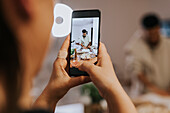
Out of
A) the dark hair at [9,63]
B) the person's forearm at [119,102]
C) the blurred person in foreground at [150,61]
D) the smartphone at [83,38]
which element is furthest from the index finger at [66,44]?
the blurred person in foreground at [150,61]

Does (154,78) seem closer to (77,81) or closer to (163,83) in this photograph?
(163,83)

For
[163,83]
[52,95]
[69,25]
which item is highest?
[69,25]

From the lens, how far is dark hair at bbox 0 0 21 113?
18cm

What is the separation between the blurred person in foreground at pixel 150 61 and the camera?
185 cm

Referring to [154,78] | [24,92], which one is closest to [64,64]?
[24,92]

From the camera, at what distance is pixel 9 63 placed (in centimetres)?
18

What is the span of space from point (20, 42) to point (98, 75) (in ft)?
0.66

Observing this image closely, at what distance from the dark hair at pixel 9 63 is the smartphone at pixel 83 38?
225mm

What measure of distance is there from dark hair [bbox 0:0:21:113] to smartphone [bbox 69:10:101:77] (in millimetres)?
225

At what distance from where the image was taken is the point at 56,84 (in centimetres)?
40

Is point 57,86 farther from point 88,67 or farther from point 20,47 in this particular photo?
point 20,47

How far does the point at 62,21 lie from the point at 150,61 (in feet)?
5.10

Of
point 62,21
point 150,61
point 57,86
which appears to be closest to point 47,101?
point 57,86

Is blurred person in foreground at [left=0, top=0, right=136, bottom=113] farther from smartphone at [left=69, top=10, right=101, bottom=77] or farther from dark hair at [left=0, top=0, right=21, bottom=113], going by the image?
smartphone at [left=69, top=10, right=101, bottom=77]
